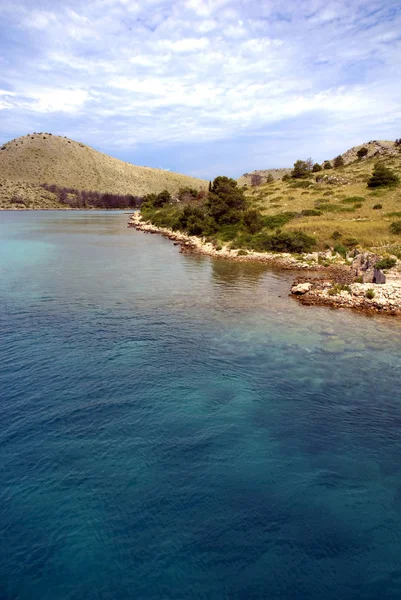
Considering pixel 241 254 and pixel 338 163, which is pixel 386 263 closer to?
pixel 241 254

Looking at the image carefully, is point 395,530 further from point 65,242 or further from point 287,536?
point 65,242

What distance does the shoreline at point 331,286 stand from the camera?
937 inches

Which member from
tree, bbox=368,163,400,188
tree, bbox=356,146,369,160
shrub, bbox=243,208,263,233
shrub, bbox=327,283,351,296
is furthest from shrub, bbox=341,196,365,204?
tree, bbox=356,146,369,160

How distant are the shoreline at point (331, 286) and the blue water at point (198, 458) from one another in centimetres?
348

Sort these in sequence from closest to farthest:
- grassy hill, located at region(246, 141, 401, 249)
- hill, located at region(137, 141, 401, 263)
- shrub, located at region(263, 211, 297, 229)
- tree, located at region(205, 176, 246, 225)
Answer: hill, located at region(137, 141, 401, 263) < grassy hill, located at region(246, 141, 401, 249) < shrub, located at region(263, 211, 297, 229) < tree, located at region(205, 176, 246, 225)

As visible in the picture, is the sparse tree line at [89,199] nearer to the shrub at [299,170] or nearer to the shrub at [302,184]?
the shrub at [299,170]

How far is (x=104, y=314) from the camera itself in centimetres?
2114

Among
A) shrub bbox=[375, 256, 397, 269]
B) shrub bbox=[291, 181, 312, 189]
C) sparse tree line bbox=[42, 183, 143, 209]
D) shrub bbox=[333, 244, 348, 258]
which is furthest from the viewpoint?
sparse tree line bbox=[42, 183, 143, 209]

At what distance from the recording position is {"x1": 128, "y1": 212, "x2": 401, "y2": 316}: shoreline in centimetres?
2380

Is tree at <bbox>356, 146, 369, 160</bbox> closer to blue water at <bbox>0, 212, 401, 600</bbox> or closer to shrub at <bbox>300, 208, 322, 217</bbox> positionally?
shrub at <bbox>300, 208, 322, 217</bbox>

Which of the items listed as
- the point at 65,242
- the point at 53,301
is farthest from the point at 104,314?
the point at 65,242

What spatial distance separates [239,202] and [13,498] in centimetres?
5297

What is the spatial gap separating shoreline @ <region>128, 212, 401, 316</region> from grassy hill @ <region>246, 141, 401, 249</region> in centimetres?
601

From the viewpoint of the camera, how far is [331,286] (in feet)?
91.4
